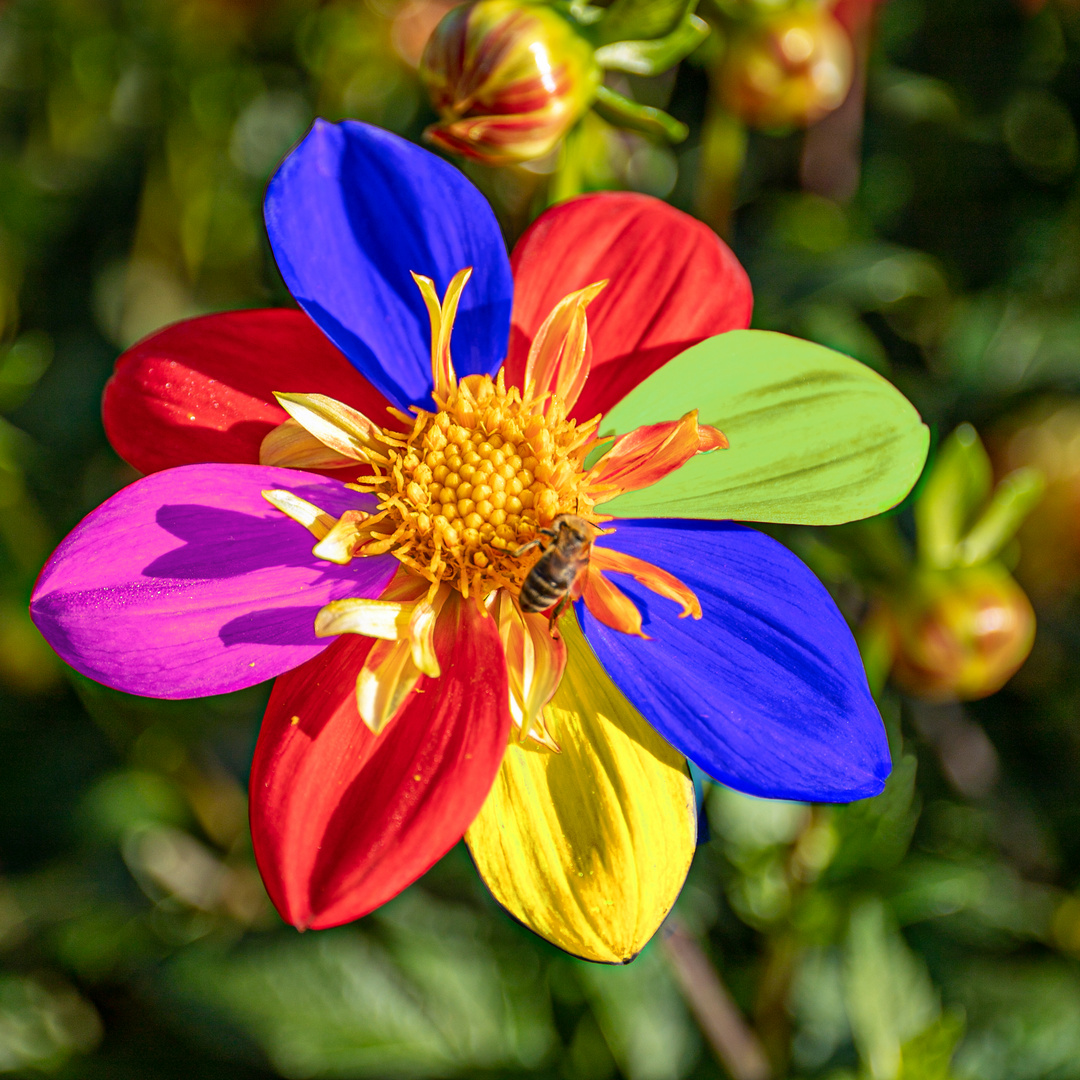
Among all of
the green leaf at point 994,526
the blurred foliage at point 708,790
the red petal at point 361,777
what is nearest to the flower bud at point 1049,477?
the blurred foliage at point 708,790

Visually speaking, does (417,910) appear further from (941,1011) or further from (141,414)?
(141,414)

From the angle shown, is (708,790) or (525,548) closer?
(525,548)

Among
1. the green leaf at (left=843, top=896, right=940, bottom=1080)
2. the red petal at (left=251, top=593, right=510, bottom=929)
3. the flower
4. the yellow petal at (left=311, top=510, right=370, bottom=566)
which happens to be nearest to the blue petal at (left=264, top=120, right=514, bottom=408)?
the flower

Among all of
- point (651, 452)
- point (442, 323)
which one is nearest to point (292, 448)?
point (442, 323)

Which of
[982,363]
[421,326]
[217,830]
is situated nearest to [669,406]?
[421,326]

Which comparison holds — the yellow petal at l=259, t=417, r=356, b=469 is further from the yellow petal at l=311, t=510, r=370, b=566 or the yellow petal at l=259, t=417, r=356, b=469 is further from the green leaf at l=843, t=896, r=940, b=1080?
the green leaf at l=843, t=896, r=940, b=1080

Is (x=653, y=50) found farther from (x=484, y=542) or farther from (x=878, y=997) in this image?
(x=878, y=997)

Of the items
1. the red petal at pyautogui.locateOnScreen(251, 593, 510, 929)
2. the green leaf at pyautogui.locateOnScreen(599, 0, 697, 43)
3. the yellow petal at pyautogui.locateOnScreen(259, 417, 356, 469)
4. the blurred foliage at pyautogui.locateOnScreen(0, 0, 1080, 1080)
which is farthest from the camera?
the blurred foliage at pyautogui.locateOnScreen(0, 0, 1080, 1080)
